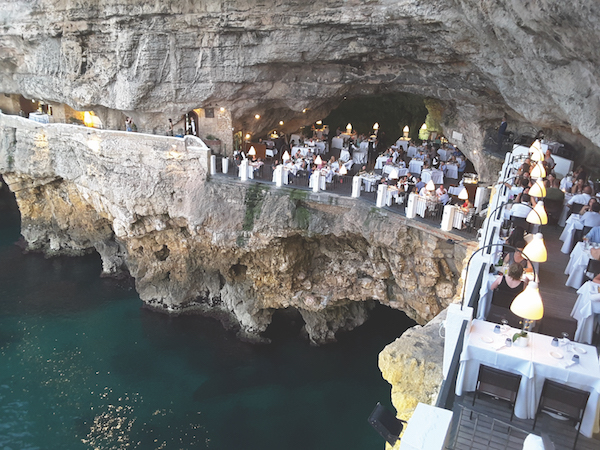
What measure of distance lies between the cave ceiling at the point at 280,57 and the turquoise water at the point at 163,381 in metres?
8.62

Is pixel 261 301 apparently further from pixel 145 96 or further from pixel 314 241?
pixel 145 96

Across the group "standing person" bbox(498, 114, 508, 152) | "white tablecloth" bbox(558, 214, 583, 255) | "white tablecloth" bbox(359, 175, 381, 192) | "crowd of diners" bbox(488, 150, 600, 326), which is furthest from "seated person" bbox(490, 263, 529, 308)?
"standing person" bbox(498, 114, 508, 152)

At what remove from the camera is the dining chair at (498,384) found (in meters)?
5.77

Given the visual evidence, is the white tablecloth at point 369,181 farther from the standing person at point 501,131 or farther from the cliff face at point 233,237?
the standing person at point 501,131

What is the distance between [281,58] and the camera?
53.6 feet

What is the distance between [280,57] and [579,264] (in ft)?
38.2

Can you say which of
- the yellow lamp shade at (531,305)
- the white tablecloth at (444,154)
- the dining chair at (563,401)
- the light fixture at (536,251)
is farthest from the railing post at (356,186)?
the dining chair at (563,401)

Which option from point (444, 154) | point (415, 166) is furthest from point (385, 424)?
point (444, 154)

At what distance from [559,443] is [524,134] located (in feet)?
43.7

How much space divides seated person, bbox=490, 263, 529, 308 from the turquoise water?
342 inches

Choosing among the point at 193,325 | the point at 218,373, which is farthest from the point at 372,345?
the point at 193,325

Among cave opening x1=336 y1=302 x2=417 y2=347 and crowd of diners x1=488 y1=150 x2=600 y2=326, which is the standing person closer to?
crowd of diners x1=488 y1=150 x2=600 y2=326

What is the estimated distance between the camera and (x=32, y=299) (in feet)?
67.5

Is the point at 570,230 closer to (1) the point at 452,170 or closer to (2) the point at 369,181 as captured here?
(2) the point at 369,181
